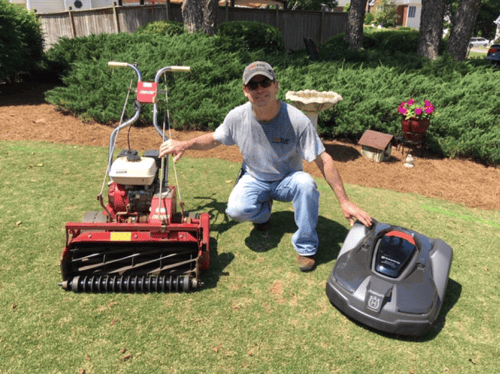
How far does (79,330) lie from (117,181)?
1.08 meters

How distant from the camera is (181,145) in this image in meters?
3.11

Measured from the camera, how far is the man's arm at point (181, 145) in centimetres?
303

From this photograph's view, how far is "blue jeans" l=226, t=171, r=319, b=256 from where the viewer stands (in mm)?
3166

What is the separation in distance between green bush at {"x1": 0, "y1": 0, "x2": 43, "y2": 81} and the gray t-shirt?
8.24 metres

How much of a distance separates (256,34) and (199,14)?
3.82 m

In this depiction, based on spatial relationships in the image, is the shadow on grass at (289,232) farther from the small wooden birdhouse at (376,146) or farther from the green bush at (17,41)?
the green bush at (17,41)

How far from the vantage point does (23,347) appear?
92.6 inches

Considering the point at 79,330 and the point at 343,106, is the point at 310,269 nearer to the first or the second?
the point at 79,330

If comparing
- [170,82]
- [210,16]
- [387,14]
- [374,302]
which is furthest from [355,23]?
[387,14]

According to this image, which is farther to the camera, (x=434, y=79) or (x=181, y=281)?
(x=434, y=79)

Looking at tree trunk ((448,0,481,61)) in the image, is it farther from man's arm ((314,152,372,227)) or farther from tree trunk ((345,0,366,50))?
man's arm ((314,152,372,227))

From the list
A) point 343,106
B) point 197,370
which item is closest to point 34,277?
point 197,370

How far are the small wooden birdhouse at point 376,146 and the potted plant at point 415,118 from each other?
0.33 m

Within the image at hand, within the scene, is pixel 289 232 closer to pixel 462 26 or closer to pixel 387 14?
pixel 462 26
